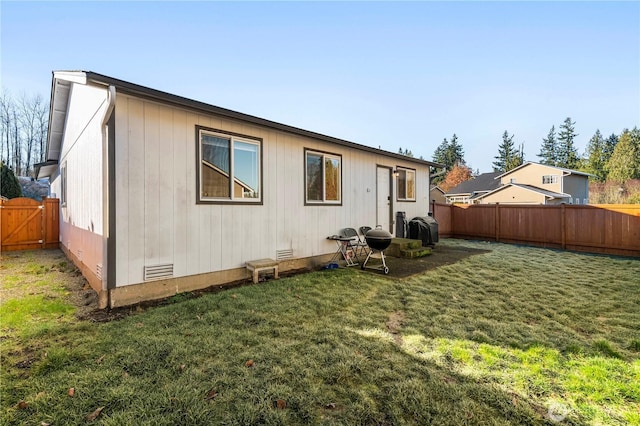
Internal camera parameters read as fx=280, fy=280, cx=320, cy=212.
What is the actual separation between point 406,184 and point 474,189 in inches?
1135

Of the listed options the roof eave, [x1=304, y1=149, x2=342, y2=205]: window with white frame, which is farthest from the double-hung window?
[x1=304, y1=149, x2=342, y2=205]: window with white frame

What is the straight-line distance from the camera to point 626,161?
3450cm

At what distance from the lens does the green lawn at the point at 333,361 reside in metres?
1.87

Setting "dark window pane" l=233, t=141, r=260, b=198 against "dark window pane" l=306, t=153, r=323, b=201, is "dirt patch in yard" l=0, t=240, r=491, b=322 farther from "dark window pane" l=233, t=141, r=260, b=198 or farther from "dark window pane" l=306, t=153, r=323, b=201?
"dark window pane" l=306, t=153, r=323, b=201

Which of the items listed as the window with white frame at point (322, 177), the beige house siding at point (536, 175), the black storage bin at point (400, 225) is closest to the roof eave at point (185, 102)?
the window with white frame at point (322, 177)

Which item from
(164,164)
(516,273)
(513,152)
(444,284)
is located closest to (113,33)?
(164,164)

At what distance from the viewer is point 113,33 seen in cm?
771

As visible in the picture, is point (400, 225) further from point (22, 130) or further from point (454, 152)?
point (454, 152)

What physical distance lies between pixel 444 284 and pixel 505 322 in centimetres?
162

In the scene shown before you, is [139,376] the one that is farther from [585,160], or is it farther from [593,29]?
→ [585,160]

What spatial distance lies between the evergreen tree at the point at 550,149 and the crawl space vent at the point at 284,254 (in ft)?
190

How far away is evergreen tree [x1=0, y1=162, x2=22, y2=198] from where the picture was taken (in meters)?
15.4

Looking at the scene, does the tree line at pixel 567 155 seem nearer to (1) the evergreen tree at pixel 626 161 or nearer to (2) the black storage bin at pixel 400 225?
(1) the evergreen tree at pixel 626 161

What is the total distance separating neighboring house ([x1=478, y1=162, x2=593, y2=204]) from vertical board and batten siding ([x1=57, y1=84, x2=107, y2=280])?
2912cm
